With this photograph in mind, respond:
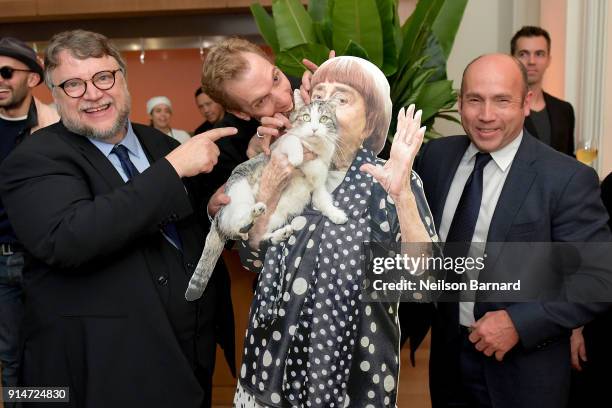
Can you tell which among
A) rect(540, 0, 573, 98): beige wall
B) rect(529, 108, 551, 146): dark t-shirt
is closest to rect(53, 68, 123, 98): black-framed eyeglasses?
rect(529, 108, 551, 146): dark t-shirt

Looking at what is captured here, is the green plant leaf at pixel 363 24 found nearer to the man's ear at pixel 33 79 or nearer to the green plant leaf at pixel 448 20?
the green plant leaf at pixel 448 20

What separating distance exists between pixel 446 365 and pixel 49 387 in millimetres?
1084

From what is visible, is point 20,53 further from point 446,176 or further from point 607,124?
point 607,124

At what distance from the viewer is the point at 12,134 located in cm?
251

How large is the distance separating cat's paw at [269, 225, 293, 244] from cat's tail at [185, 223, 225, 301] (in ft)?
0.53

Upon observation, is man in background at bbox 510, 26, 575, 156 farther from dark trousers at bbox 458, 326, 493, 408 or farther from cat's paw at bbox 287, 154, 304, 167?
cat's paw at bbox 287, 154, 304, 167

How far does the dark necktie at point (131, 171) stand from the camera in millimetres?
1735

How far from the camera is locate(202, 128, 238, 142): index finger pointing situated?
1.65 metres

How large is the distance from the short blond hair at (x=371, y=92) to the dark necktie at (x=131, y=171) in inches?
23.8

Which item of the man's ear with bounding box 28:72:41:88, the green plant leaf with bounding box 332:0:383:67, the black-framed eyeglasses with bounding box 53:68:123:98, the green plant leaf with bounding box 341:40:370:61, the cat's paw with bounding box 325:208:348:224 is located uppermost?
the green plant leaf with bounding box 332:0:383:67

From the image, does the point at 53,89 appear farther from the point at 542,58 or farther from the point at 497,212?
the point at 542,58

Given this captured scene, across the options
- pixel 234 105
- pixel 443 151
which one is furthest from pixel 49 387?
pixel 443 151

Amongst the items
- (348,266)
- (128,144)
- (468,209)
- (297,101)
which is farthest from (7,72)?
(468,209)

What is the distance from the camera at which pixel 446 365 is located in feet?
5.81
